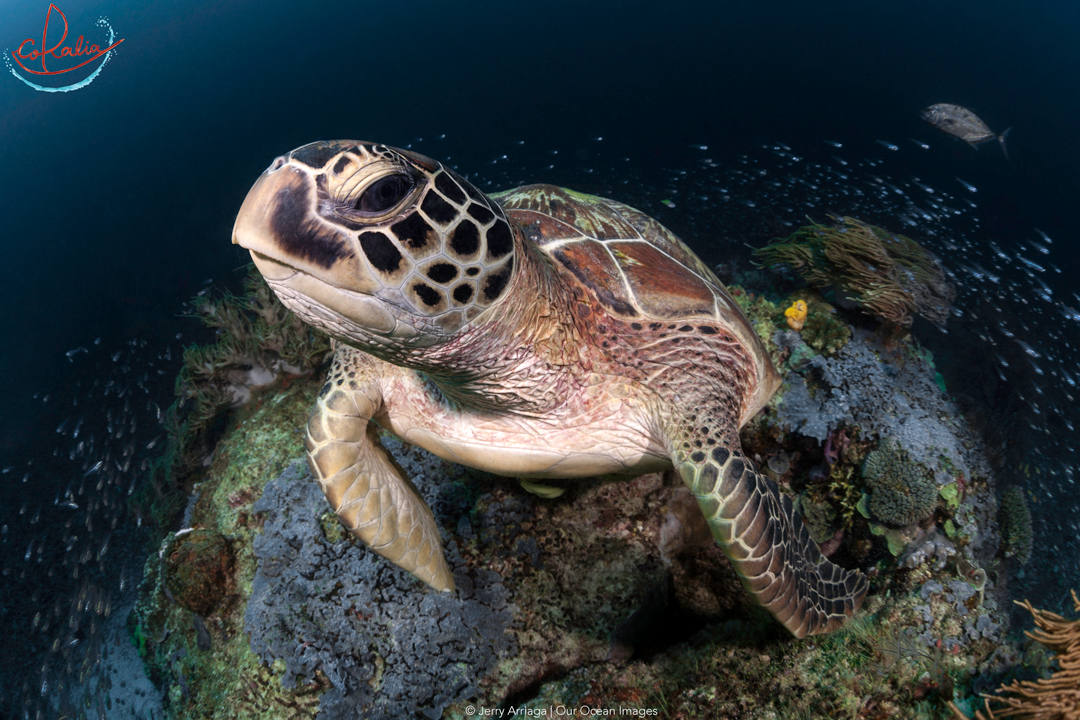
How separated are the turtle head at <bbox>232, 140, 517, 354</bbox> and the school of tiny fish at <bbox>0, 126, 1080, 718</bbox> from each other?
345cm

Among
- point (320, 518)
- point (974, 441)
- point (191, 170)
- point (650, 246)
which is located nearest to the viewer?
point (650, 246)

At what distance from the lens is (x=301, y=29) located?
17.5 m

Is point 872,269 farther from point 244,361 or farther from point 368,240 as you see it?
point 244,361

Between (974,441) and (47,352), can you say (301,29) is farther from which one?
(974,441)

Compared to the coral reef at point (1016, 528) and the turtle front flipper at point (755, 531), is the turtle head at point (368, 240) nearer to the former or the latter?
the turtle front flipper at point (755, 531)

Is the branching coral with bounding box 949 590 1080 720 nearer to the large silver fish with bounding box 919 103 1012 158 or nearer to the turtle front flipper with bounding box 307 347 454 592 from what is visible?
the turtle front flipper with bounding box 307 347 454 592

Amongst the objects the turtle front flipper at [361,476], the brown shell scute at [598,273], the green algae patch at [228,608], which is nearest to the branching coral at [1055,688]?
the brown shell scute at [598,273]

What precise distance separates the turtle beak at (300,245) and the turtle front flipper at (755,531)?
1.09 meters

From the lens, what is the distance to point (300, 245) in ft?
2.72

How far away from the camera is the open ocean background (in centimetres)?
505

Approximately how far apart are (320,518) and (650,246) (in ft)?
6.61

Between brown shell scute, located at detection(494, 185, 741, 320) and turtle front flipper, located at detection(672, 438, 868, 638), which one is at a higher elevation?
brown shell scute, located at detection(494, 185, 741, 320)

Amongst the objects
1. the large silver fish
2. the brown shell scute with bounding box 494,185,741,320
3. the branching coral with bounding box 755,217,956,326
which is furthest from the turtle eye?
the large silver fish

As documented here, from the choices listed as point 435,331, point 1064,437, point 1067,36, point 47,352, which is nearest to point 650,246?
point 435,331
